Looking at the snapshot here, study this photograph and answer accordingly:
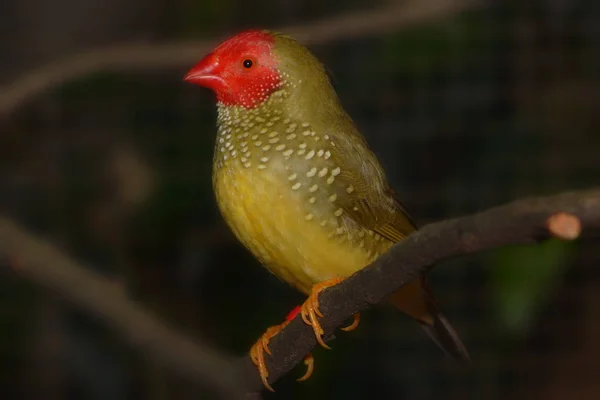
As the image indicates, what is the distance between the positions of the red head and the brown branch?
1.31ft

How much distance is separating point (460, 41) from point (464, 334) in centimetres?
113

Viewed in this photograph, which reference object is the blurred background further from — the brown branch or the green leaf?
the brown branch

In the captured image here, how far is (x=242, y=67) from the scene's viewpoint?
136cm

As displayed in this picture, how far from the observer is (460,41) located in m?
2.79

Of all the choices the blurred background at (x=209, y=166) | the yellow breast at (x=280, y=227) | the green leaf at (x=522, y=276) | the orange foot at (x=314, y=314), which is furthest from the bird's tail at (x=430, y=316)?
the blurred background at (x=209, y=166)

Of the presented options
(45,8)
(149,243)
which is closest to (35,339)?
(149,243)

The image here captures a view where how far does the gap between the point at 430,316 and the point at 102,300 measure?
2.23 ft

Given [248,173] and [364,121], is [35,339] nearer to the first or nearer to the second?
[364,121]

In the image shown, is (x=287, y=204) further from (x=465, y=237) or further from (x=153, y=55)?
(x=153, y=55)

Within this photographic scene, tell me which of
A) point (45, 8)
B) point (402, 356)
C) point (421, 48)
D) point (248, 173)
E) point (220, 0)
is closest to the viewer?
point (248, 173)

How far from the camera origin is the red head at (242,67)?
1349mm

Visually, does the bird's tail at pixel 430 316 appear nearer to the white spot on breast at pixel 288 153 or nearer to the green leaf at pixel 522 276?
the green leaf at pixel 522 276

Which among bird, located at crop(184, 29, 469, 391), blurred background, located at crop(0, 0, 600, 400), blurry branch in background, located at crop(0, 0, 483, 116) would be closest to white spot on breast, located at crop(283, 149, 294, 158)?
bird, located at crop(184, 29, 469, 391)

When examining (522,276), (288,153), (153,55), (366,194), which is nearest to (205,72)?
(288,153)
